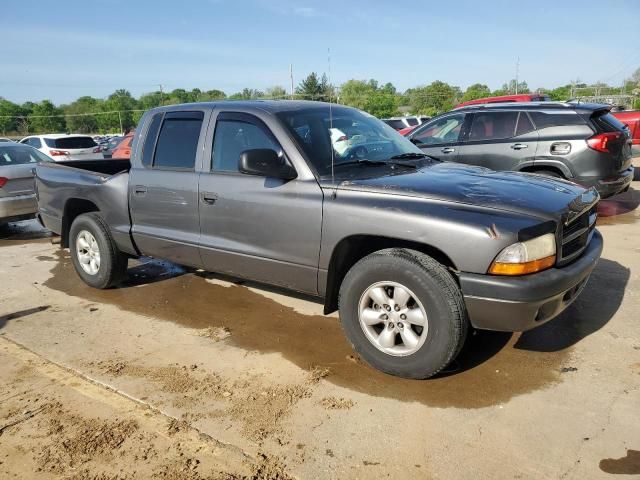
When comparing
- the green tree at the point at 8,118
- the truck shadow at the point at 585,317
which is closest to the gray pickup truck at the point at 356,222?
the truck shadow at the point at 585,317

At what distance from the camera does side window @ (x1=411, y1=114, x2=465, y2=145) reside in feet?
26.4

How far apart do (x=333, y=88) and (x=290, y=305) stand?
6.48ft

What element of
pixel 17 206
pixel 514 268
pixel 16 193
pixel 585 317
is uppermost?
pixel 514 268

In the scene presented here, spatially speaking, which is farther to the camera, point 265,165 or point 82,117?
point 82,117

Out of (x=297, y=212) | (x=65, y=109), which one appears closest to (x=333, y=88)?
(x=297, y=212)

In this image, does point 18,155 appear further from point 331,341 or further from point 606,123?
point 606,123

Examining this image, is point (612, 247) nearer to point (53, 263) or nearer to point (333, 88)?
point (333, 88)

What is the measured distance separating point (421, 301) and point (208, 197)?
2.02m

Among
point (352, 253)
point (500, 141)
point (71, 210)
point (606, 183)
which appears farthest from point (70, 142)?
point (352, 253)

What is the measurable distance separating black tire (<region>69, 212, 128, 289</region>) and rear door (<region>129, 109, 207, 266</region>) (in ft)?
1.43

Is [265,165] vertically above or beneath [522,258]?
above

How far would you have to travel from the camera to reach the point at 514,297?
2.85 meters

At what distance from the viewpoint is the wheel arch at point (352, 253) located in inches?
126

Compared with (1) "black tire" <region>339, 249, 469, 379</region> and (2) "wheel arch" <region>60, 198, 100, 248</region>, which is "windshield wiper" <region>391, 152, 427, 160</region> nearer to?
(1) "black tire" <region>339, 249, 469, 379</region>
